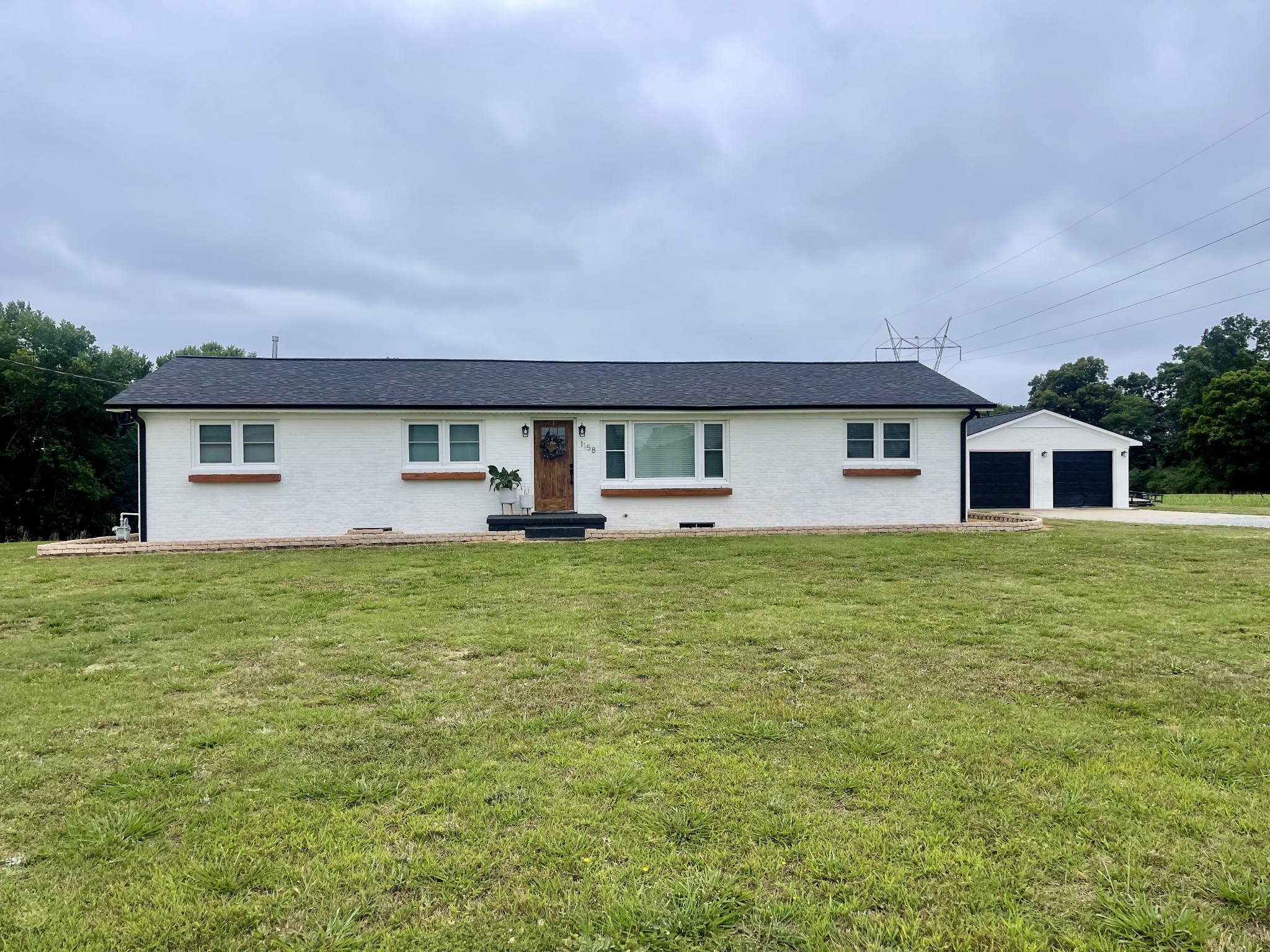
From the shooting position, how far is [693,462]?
46.6ft

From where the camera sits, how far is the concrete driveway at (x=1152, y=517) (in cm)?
1508

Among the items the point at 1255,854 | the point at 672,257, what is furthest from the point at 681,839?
the point at 672,257

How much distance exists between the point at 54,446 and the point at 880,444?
3296cm

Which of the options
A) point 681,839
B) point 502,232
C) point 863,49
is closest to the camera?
point 681,839

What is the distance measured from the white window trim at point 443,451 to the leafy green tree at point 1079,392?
47.9 m

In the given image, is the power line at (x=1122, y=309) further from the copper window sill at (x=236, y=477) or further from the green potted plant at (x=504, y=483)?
the copper window sill at (x=236, y=477)

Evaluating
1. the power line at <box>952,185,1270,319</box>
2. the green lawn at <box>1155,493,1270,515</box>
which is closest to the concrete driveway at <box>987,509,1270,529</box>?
the green lawn at <box>1155,493,1270,515</box>

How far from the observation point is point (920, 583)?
760 cm

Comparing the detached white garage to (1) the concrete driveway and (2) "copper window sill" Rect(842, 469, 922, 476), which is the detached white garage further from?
(2) "copper window sill" Rect(842, 469, 922, 476)

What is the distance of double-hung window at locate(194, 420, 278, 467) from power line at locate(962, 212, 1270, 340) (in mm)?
35966

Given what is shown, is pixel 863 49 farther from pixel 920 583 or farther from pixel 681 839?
pixel 681 839

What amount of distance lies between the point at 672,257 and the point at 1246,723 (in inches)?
1088

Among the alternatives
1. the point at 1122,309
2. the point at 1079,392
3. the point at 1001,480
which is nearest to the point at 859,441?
the point at 1001,480

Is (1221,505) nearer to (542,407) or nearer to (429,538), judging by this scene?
(542,407)
